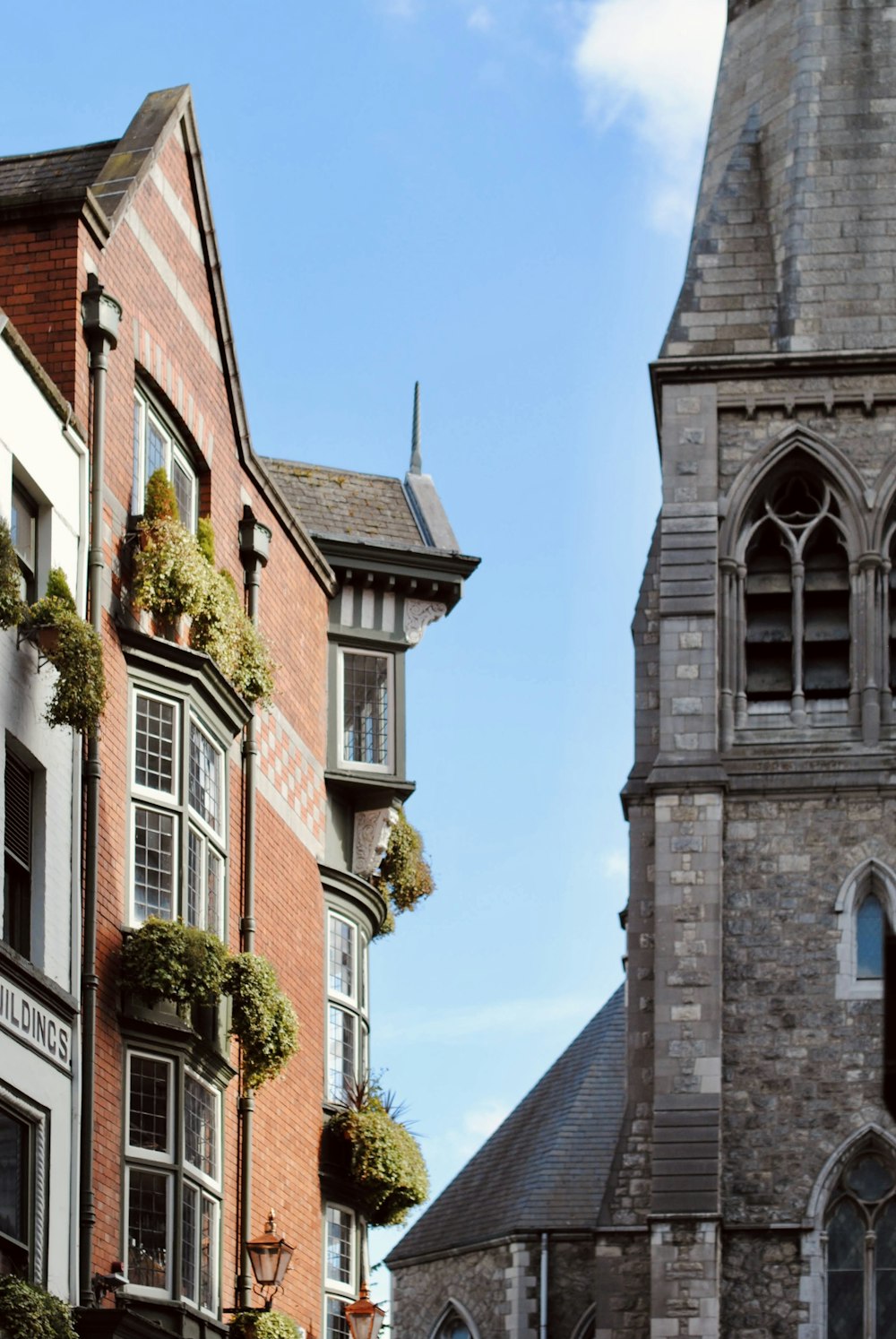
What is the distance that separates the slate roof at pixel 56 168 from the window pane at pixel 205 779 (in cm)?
468

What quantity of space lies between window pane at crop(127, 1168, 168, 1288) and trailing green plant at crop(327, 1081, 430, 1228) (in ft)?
17.2

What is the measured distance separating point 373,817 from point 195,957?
289 inches

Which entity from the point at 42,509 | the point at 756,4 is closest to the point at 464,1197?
the point at 756,4

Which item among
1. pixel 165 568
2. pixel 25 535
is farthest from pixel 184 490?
pixel 25 535

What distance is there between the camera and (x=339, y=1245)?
27250 millimetres

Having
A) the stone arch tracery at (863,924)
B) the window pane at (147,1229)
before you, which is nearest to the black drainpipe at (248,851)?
the window pane at (147,1229)

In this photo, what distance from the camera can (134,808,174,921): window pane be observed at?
22047 mm

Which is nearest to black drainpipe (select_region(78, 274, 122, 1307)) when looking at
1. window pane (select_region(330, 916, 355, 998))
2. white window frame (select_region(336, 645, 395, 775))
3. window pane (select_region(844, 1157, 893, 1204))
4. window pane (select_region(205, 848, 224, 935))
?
window pane (select_region(205, 848, 224, 935))

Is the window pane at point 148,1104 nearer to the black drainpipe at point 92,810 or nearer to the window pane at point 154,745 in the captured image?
the black drainpipe at point 92,810

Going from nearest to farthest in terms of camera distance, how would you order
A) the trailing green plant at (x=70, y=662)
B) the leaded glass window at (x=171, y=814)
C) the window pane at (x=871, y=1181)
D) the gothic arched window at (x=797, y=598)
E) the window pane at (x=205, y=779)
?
the trailing green plant at (x=70, y=662) → the leaded glass window at (x=171, y=814) → the window pane at (x=205, y=779) → the window pane at (x=871, y=1181) → the gothic arched window at (x=797, y=598)

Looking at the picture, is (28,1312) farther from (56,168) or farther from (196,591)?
(56,168)

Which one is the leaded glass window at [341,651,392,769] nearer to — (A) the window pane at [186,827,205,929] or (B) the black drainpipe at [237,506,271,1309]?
(B) the black drainpipe at [237,506,271,1309]

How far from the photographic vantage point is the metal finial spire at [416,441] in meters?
31.3

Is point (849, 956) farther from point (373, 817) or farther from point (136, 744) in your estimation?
point (136, 744)
